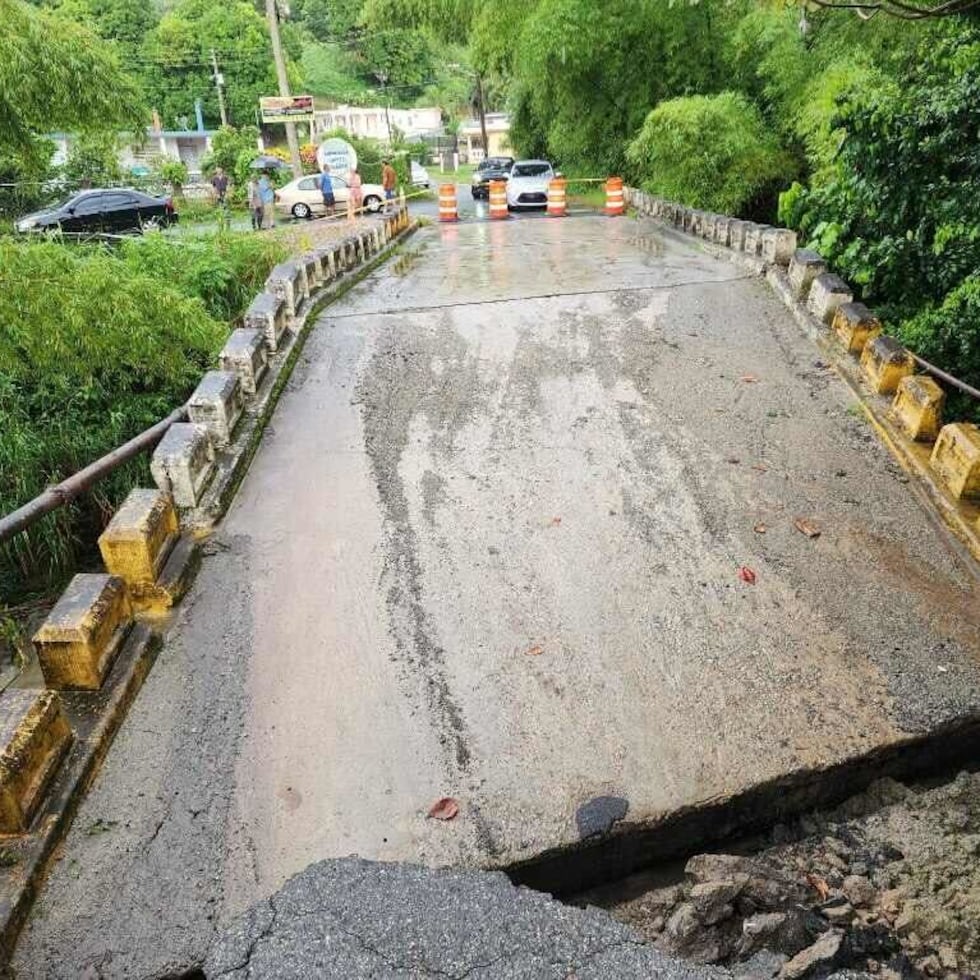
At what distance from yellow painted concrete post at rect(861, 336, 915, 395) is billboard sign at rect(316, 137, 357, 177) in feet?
63.1

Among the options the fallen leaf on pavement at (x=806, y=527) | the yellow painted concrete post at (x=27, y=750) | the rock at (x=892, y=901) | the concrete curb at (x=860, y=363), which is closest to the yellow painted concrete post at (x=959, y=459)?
the concrete curb at (x=860, y=363)

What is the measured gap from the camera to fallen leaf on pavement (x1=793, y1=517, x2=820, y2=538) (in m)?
4.92

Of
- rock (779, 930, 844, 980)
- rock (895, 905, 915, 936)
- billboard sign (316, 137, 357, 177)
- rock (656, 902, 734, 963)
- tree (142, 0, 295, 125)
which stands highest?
tree (142, 0, 295, 125)

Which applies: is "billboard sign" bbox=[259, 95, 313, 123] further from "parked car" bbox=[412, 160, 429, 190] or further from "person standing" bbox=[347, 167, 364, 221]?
"parked car" bbox=[412, 160, 429, 190]

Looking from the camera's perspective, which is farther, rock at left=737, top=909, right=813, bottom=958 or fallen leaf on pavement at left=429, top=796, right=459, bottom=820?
fallen leaf on pavement at left=429, top=796, right=459, bottom=820

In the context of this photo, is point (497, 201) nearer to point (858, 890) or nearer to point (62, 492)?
point (62, 492)

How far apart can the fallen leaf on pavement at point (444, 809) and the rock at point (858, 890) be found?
5.26 ft

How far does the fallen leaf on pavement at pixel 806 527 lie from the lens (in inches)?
194

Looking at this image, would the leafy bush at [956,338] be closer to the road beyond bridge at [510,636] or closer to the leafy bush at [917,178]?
the leafy bush at [917,178]

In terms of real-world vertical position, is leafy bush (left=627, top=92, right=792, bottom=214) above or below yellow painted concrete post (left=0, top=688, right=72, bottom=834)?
above

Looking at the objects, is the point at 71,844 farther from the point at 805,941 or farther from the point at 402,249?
the point at 402,249

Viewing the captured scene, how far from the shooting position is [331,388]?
7.04 m

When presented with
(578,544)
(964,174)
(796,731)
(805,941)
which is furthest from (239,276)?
(805,941)

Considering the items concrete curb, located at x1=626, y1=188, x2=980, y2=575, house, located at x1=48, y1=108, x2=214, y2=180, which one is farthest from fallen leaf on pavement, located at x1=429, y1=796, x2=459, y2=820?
house, located at x1=48, y1=108, x2=214, y2=180
